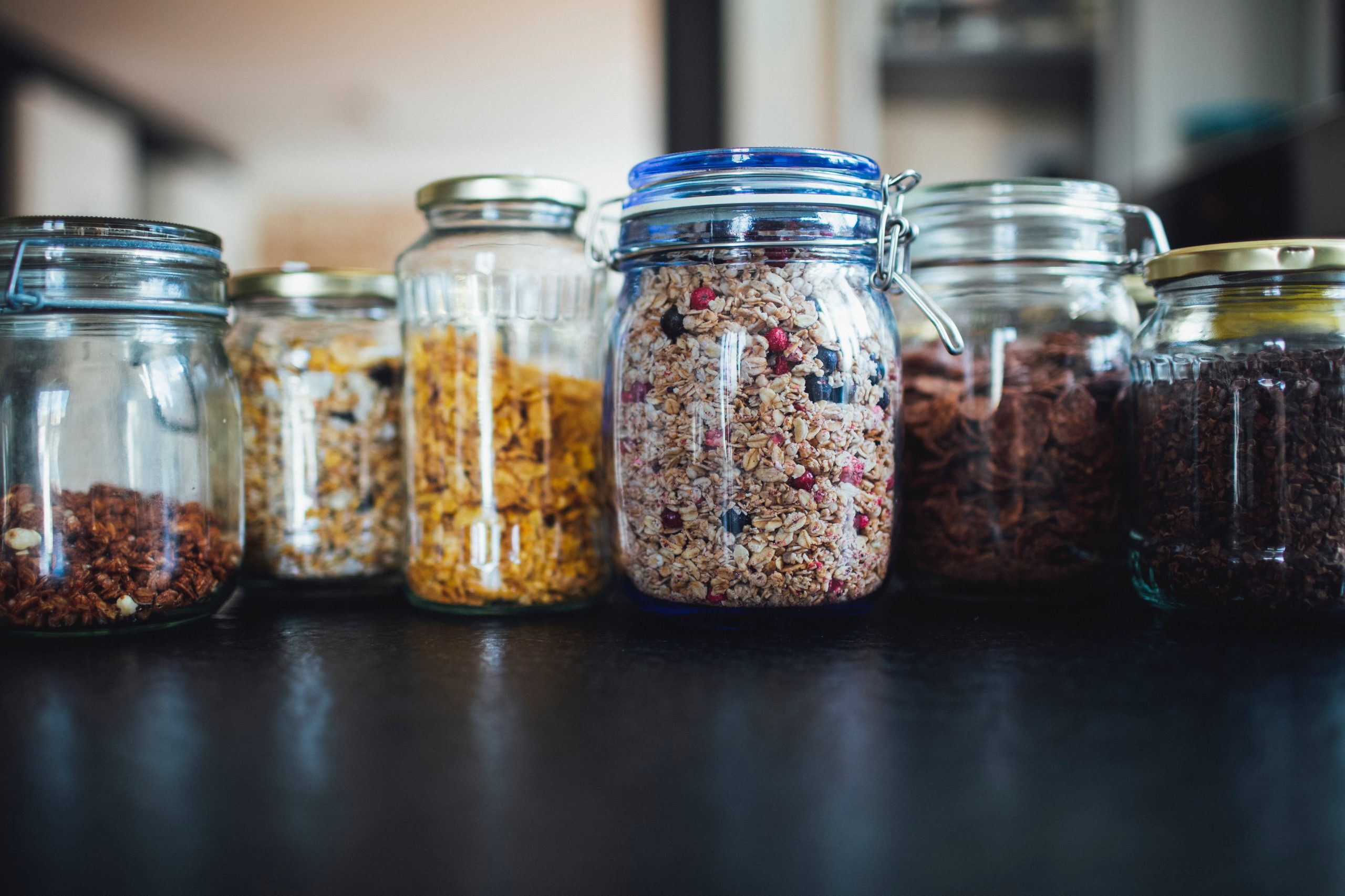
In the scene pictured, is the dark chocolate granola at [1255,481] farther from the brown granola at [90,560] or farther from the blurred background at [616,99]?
the blurred background at [616,99]

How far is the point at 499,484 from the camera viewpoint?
674 millimetres

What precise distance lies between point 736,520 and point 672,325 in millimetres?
123

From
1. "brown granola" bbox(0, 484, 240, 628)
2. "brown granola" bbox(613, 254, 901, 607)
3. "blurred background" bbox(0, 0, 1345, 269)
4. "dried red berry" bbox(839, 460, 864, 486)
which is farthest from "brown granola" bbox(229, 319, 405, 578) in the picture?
"blurred background" bbox(0, 0, 1345, 269)

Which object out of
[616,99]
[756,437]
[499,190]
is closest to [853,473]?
[756,437]

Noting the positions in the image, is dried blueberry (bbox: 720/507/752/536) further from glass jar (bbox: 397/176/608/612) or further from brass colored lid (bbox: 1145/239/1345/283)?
brass colored lid (bbox: 1145/239/1345/283)

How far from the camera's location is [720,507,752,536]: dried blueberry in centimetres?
59

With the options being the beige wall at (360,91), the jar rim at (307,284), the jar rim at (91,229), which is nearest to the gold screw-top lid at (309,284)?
the jar rim at (307,284)

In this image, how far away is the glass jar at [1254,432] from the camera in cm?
57

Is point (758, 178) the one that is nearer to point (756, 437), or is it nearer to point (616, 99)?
point (756, 437)

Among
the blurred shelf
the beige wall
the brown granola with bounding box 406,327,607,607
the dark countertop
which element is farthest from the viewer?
the beige wall

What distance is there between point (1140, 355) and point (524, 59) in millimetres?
6474

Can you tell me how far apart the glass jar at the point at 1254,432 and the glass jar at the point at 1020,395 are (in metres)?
0.06

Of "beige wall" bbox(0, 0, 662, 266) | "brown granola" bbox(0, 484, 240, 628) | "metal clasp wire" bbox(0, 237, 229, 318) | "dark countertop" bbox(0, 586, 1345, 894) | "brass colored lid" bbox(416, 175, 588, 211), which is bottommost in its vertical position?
"dark countertop" bbox(0, 586, 1345, 894)

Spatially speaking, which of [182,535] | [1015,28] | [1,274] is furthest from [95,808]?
A: [1015,28]
